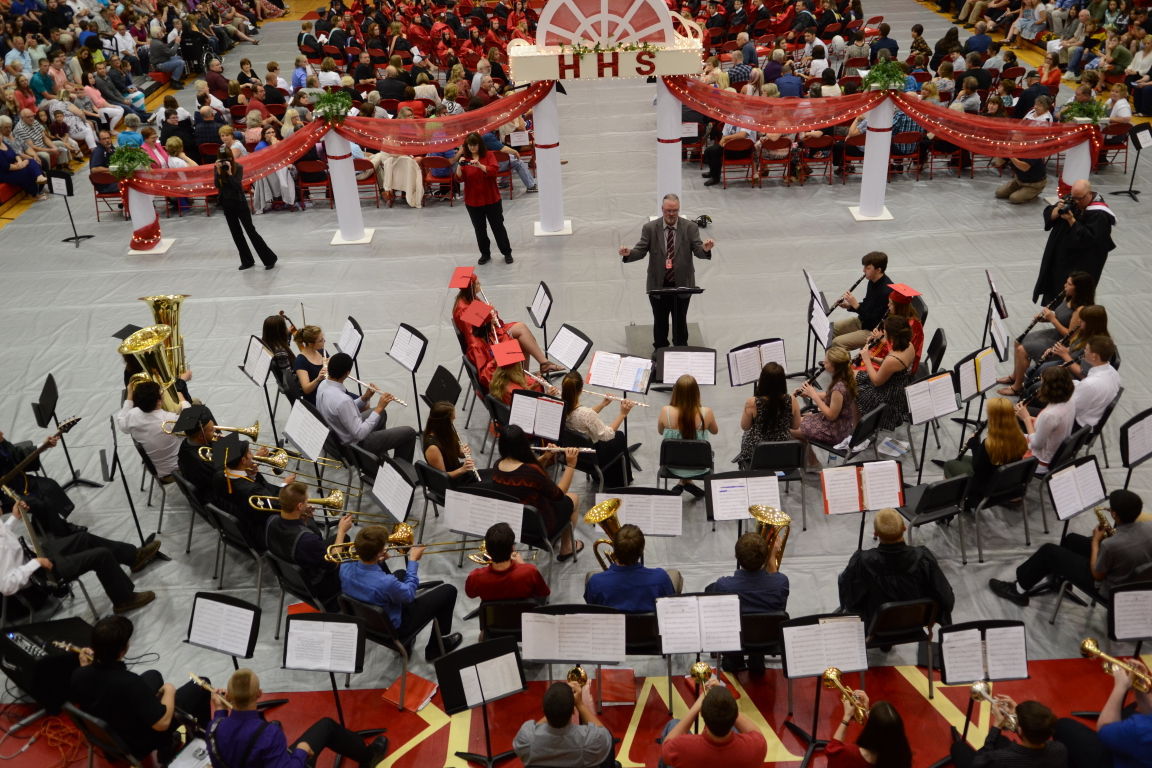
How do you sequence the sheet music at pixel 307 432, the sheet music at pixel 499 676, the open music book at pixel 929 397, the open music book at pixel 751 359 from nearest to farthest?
the sheet music at pixel 499 676 → the sheet music at pixel 307 432 → the open music book at pixel 929 397 → the open music book at pixel 751 359

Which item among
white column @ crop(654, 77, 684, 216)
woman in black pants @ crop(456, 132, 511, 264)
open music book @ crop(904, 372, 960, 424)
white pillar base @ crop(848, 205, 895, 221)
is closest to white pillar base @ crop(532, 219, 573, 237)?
woman in black pants @ crop(456, 132, 511, 264)

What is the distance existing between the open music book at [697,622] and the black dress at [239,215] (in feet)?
28.4

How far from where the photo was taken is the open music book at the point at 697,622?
5.57 m

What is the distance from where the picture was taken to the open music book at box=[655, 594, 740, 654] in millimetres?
5566

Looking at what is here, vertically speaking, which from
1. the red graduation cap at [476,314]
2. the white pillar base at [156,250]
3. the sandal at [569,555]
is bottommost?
the sandal at [569,555]

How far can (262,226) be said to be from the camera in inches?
551

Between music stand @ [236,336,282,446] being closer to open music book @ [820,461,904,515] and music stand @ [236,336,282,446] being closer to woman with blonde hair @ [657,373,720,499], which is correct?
woman with blonde hair @ [657,373,720,499]

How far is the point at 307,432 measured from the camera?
7.39 metres

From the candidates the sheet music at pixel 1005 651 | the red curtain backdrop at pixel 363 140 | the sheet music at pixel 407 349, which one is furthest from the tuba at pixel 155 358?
the sheet music at pixel 1005 651

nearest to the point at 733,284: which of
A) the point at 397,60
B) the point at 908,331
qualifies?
the point at 908,331

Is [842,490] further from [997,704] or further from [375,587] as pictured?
[375,587]

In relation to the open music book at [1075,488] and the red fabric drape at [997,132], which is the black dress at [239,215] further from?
the open music book at [1075,488]

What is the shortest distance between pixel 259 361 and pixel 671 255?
3.95m

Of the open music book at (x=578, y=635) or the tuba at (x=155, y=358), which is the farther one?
the tuba at (x=155, y=358)
